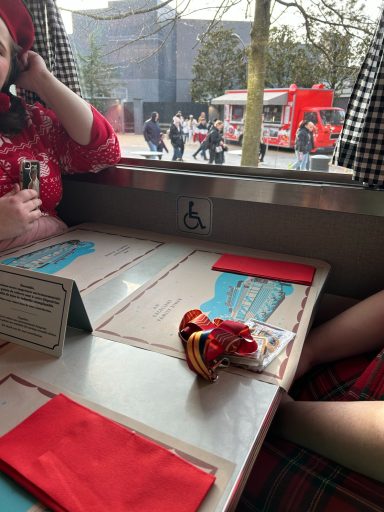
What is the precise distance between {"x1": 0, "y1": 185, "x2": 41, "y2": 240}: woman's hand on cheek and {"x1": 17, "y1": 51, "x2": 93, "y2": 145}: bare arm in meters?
0.28

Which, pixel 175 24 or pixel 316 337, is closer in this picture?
pixel 316 337

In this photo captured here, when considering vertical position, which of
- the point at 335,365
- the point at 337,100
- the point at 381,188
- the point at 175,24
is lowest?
the point at 335,365

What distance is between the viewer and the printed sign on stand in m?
0.67

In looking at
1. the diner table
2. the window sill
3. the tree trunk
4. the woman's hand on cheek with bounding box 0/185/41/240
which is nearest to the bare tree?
the tree trunk

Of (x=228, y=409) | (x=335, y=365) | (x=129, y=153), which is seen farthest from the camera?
(x=129, y=153)

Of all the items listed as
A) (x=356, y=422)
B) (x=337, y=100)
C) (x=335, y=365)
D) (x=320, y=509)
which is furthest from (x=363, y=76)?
(x=320, y=509)

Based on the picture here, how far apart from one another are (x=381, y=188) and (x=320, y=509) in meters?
0.80

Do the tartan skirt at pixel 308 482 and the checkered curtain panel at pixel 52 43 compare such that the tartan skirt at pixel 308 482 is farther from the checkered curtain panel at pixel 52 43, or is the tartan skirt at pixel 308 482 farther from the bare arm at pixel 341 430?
the checkered curtain panel at pixel 52 43

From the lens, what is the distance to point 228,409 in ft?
1.84

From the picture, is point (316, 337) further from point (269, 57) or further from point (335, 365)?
point (269, 57)

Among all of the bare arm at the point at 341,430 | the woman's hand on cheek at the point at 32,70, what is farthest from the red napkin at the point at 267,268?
the woman's hand on cheek at the point at 32,70

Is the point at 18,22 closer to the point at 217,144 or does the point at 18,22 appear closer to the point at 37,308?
the point at 217,144

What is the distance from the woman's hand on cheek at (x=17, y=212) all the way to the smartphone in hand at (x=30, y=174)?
4 cm

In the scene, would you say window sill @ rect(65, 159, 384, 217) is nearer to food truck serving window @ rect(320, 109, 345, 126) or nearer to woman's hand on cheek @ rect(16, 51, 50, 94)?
food truck serving window @ rect(320, 109, 345, 126)
